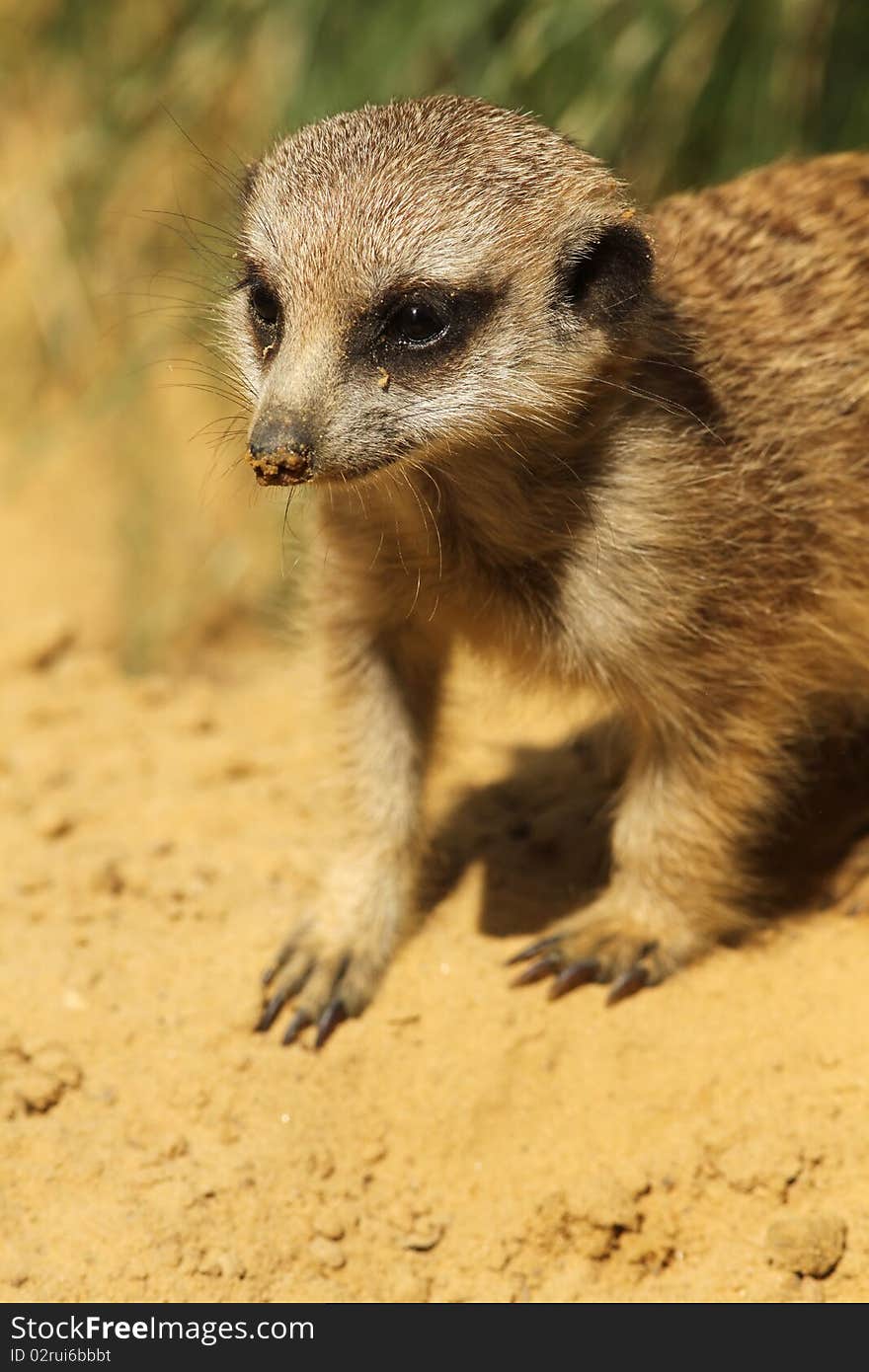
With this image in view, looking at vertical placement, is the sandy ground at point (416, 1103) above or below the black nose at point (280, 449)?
below

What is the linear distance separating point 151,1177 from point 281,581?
8.93 ft

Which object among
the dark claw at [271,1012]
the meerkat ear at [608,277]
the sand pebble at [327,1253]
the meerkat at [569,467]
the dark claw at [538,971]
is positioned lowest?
the dark claw at [271,1012]

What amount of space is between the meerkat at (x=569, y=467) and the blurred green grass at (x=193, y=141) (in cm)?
106

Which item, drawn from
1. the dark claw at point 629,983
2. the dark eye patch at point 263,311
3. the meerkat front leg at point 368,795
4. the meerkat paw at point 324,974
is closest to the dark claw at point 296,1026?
the meerkat paw at point 324,974

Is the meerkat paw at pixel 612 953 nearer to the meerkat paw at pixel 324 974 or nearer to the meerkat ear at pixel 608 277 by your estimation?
the meerkat paw at pixel 324 974

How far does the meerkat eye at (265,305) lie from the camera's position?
8.17 ft

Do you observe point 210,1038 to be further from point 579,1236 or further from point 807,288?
point 807,288

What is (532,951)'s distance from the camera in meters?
3.05

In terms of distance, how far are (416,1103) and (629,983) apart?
1.60 feet

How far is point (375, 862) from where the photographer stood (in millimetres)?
3236

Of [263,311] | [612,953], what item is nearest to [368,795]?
[612,953]

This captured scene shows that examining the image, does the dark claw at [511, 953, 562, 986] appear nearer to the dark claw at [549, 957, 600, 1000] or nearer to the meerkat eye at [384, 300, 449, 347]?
the dark claw at [549, 957, 600, 1000]

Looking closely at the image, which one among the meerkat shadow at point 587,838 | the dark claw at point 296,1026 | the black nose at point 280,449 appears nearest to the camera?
the black nose at point 280,449

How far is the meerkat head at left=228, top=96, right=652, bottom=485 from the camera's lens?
7.59ft
